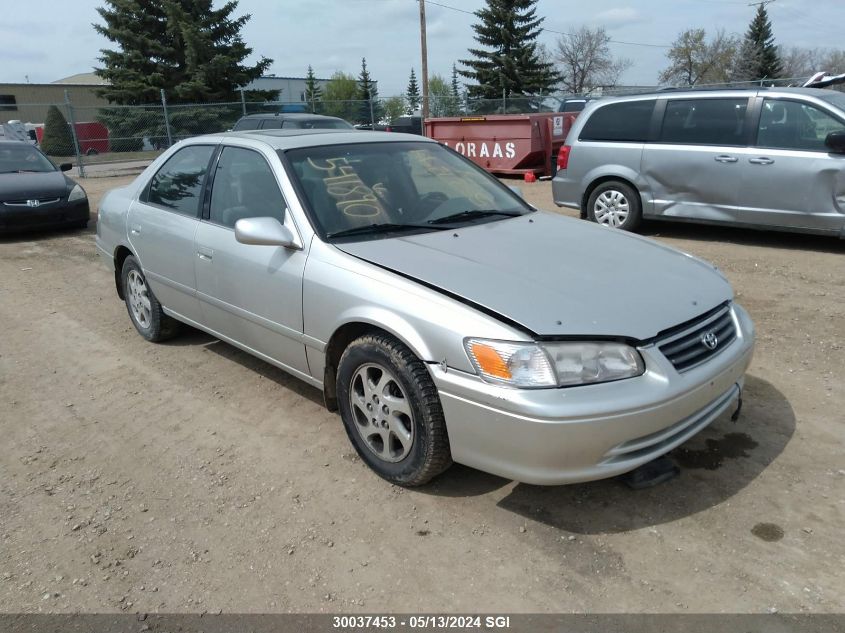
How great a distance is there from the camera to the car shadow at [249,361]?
169 inches

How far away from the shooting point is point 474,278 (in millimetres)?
2965

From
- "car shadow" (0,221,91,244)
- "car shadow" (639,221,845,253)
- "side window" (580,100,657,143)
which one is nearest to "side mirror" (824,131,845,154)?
"car shadow" (639,221,845,253)

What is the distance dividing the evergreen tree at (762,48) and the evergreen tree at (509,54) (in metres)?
15.1

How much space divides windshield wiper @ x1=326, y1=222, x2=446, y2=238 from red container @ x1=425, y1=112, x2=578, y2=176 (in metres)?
11.0

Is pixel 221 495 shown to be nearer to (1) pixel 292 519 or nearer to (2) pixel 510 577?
(1) pixel 292 519

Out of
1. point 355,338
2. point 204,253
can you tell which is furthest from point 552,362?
point 204,253

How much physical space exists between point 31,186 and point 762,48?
2052 inches

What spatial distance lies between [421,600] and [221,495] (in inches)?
47.7

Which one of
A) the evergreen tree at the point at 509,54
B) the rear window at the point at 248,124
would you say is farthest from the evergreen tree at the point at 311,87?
the rear window at the point at 248,124

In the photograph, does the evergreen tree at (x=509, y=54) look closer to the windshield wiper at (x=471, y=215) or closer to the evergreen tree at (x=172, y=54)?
the evergreen tree at (x=172, y=54)

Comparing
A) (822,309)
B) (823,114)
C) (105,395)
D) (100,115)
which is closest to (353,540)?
(105,395)

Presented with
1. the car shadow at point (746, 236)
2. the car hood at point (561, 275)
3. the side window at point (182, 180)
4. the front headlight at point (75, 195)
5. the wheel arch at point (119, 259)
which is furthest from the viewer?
the front headlight at point (75, 195)

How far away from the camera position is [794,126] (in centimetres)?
707

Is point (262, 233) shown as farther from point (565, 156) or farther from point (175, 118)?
point (175, 118)
